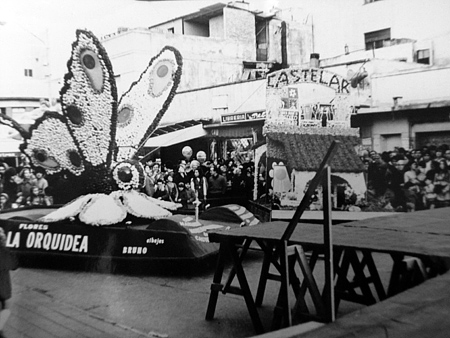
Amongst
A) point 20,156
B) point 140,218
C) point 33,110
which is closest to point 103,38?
point 33,110

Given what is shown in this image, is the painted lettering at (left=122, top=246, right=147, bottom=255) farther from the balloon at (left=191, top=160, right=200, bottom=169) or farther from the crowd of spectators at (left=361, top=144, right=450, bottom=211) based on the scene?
the crowd of spectators at (left=361, top=144, right=450, bottom=211)

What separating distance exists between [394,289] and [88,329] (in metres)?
2.00

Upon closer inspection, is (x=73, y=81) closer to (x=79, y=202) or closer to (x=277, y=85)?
(x=79, y=202)

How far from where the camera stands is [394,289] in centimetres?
362

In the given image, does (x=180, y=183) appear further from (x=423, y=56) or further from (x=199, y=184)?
(x=423, y=56)

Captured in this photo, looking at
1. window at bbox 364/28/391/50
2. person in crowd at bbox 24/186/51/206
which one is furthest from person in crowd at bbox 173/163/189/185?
window at bbox 364/28/391/50

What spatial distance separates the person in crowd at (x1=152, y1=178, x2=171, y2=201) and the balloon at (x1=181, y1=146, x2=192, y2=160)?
10.6 inches

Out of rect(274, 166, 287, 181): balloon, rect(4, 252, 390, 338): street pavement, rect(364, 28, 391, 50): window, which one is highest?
rect(364, 28, 391, 50): window

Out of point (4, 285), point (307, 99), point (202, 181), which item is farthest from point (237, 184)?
point (4, 285)

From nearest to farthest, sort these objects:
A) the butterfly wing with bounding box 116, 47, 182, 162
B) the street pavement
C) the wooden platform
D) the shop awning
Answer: the street pavement, the butterfly wing with bounding box 116, 47, 182, 162, the shop awning, the wooden platform

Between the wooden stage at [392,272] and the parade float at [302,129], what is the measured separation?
282 mm

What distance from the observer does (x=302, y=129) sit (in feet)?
13.1

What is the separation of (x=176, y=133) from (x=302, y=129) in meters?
0.93

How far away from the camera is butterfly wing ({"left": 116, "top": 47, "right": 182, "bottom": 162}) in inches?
145
